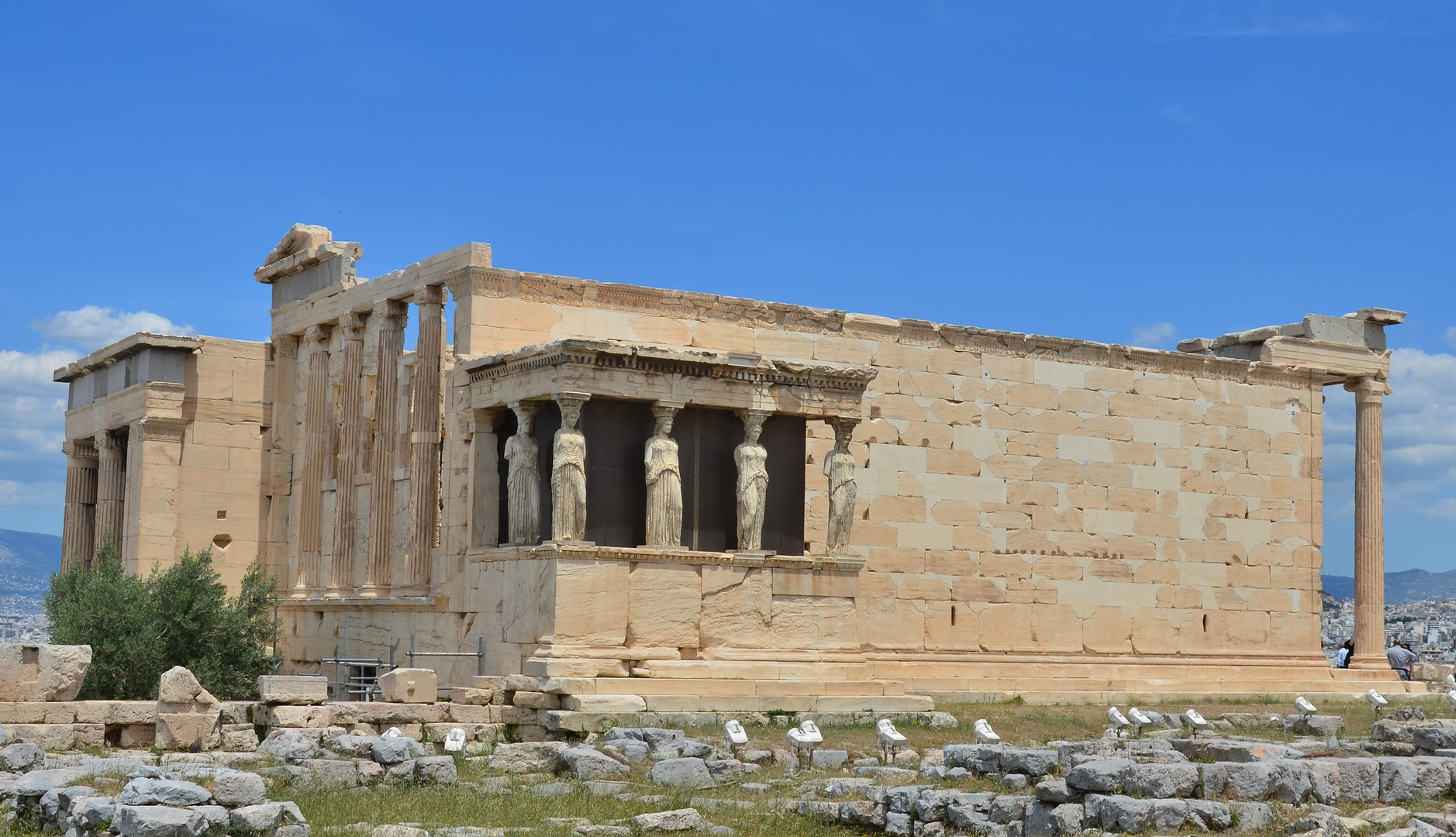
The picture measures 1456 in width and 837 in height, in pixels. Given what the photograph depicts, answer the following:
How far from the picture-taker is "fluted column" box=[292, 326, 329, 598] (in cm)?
2491

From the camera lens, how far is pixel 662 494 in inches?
765

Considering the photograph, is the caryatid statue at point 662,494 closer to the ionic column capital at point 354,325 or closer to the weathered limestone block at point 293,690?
the weathered limestone block at point 293,690

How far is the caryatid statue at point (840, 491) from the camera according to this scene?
20.5m

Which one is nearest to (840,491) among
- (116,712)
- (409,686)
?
(409,686)

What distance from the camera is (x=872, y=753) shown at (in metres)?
16.0

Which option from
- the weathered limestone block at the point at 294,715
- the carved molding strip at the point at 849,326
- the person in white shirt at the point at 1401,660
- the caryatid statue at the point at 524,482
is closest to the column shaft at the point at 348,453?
the carved molding strip at the point at 849,326

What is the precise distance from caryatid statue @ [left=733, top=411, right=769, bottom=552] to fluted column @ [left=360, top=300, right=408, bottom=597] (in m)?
5.41

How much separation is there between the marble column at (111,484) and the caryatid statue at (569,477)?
10.5 metres

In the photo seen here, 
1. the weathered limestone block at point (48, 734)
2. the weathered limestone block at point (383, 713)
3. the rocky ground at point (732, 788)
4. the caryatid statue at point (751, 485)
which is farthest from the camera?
the caryatid statue at point (751, 485)

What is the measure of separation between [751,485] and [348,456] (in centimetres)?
707

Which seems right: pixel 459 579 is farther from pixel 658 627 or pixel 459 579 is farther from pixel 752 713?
pixel 752 713

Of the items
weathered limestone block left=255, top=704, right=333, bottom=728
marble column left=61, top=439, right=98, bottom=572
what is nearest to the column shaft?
marble column left=61, top=439, right=98, bottom=572

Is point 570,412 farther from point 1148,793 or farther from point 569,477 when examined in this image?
point 1148,793

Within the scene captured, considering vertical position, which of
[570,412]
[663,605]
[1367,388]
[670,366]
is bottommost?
[663,605]
